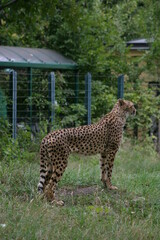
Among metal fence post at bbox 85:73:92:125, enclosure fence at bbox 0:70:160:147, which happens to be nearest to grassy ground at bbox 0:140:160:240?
enclosure fence at bbox 0:70:160:147


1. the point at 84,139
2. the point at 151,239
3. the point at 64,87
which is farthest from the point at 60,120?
the point at 151,239

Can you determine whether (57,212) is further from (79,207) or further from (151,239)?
(151,239)

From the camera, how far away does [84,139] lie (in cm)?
865

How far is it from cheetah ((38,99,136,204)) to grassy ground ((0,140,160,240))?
0.21 meters

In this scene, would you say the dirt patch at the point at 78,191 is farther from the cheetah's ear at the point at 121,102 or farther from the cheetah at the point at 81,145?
the cheetah's ear at the point at 121,102

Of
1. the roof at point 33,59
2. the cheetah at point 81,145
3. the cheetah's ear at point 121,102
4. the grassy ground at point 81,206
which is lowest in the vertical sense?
the grassy ground at point 81,206

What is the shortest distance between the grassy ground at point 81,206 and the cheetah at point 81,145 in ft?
0.70

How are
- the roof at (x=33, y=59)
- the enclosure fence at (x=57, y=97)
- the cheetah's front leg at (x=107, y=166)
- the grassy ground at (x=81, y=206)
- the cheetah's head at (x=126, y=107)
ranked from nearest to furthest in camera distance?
the grassy ground at (x=81, y=206), the cheetah's front leg at (x=107, y=166), the cheetah's head at (x=126, y=107), the enclosure fence at (x=57, y=97), the roof at (x=33, y=59)

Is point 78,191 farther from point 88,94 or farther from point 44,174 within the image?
point 88,94

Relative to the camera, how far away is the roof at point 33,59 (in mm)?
12688

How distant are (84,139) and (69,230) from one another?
9.32ft

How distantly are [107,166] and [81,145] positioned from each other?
660 mm

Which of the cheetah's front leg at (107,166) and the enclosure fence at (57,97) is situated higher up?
the enclosure fence at (57,97)

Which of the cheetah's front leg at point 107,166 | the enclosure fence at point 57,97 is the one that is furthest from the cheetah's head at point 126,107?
the enclosure fence at point 57,97
